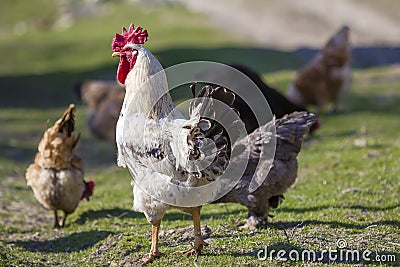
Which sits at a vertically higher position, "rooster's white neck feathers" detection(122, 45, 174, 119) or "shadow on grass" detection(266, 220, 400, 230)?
"rooster's white neck feathers" detection(122, 45, 174, 119)

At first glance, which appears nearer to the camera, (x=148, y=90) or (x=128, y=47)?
(x=148, y=90)

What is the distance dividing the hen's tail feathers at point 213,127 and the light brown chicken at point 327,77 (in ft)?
35.7

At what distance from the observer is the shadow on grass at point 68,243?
27.3ft

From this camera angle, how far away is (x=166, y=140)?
622 cm

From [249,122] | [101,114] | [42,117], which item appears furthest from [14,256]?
[42,117]

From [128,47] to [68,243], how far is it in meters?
3.36

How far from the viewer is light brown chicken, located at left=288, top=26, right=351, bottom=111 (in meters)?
16.9

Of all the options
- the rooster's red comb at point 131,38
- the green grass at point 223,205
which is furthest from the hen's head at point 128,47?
the green grass at point 223,205

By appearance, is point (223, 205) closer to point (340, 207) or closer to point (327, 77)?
point (340, 207)

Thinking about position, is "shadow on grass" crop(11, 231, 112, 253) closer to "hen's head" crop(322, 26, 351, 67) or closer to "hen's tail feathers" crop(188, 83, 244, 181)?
"hen's tail feathers" crop(188, 83, 244, 181)

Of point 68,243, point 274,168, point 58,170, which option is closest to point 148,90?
point 274,168

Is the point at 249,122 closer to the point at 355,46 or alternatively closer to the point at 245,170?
the point at 245,170

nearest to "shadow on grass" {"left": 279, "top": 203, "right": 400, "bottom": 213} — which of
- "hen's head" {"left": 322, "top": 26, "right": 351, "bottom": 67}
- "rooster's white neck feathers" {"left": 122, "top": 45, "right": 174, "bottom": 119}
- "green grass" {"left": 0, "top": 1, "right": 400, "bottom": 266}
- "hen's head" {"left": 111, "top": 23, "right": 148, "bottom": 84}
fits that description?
"green grass" {"left": 0, "top": 1, "right": 400, "bottom": 266}

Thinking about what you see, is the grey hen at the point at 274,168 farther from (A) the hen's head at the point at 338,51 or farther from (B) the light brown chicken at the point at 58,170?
(A) the hen's head at the point at 338,51
